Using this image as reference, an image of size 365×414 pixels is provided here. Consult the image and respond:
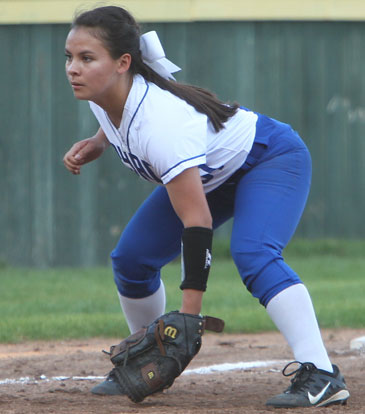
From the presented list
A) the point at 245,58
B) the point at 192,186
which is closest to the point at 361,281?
the point at 245,58

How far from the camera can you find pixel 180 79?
10.8 meters

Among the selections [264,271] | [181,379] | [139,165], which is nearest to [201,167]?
[139,165]

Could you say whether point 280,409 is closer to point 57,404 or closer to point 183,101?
point 57,404

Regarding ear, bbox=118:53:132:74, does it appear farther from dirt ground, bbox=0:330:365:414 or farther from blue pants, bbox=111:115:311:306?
dirt ground, bbox=0:330:365:414

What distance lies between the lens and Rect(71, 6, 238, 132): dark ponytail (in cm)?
350

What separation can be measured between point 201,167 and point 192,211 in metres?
0.26

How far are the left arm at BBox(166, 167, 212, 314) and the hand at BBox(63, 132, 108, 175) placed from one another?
80cm

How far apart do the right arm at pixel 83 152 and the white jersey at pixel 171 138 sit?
33 centimetres

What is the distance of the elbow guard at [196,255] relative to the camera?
11.4 ft

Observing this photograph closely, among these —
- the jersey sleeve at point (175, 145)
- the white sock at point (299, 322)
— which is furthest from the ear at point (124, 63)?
the white sock at point (299, 322)

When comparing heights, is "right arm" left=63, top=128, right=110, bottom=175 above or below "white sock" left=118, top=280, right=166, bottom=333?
above

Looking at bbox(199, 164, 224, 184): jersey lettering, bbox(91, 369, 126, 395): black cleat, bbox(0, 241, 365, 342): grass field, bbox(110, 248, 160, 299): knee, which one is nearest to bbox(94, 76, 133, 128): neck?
bbox(199, 164, 224, 184): jersey lettering

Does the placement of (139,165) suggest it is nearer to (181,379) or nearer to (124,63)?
(124,63)

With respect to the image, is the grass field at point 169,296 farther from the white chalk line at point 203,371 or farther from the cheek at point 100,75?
the cheek at point 100,75
